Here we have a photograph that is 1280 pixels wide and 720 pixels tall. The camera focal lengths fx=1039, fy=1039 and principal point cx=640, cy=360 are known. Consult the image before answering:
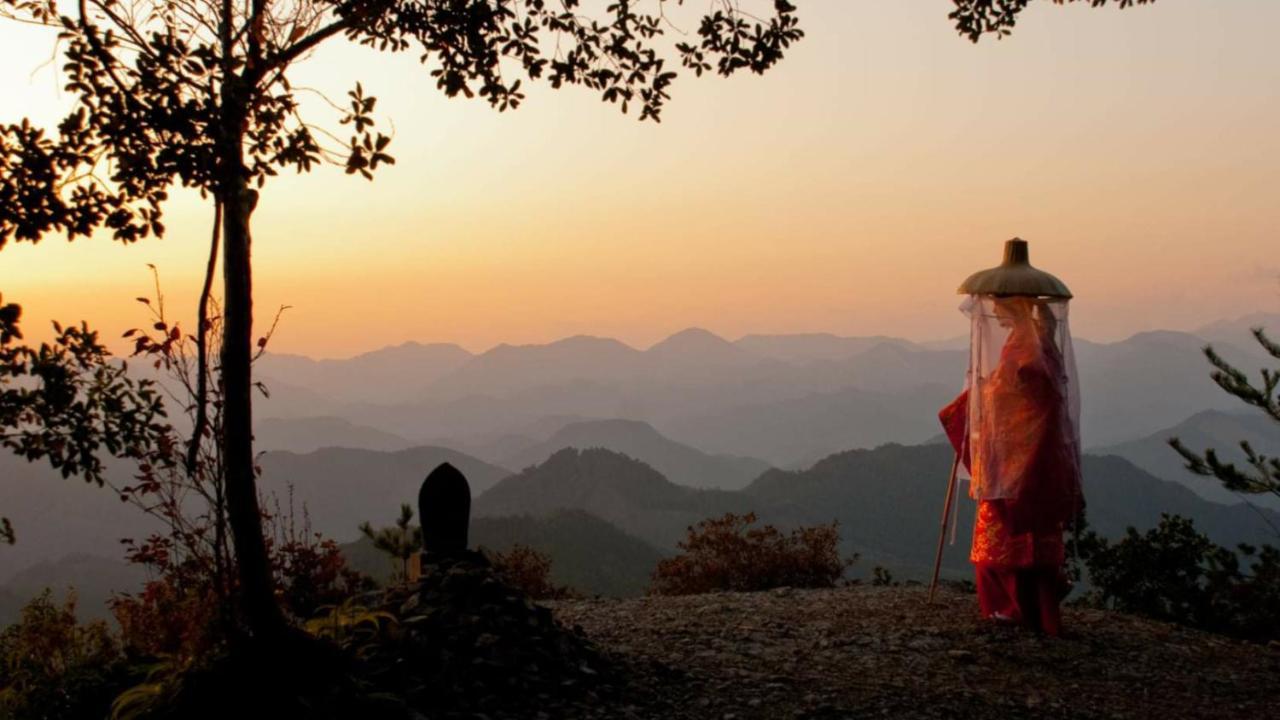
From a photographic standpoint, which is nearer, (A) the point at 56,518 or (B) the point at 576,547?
(B) the point at 576,547

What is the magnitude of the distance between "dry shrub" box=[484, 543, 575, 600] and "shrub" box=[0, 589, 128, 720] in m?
5.44

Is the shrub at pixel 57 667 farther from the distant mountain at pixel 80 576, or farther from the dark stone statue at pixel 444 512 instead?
the distant mountain at pixel 80 576

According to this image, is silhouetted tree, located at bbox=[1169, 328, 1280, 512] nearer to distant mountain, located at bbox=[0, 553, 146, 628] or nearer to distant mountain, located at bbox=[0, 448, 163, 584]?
distant mountain, located at bbox=[0, 553, 146, 628]

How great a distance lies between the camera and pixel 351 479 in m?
127

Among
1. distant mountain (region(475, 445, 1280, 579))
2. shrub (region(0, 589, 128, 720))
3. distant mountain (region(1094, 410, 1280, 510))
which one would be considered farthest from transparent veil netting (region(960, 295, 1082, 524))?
distant mountain (region(1094, 410, 1280, 510))

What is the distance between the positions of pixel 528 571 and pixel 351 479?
119 m

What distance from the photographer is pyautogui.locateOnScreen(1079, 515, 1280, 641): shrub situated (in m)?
11.1

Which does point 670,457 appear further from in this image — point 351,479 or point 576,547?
point 576,547

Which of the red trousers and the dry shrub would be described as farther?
the dry shrub

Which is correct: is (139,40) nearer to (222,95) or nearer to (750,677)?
(222,95)

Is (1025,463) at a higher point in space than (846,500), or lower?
higher

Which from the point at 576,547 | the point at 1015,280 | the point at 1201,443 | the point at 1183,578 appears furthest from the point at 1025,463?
the point at 1201,443

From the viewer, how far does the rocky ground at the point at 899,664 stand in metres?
6.82

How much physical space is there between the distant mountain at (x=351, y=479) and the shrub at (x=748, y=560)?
10699 centimetres
